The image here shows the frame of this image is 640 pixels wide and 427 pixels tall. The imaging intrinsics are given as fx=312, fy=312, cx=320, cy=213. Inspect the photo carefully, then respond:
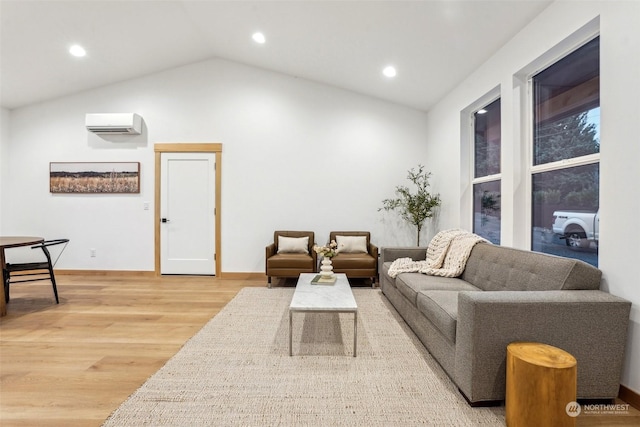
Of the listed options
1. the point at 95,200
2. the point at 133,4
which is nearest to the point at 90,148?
the point at 95,200

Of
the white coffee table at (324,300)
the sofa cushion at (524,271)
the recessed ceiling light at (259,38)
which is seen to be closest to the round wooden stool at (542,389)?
the sofa cushion at (524,271)

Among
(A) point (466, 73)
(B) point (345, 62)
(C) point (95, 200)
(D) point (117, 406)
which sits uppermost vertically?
(B) point (345, 62)

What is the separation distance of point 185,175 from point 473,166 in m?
4.25

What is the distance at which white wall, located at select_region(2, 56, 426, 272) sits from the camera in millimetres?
5008

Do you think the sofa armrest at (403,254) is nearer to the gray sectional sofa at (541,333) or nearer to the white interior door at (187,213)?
the gray sectional sofa at (541,333)

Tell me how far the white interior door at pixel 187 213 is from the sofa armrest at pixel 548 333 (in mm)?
4203

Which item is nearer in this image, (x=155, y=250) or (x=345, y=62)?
(x=345, y=62)

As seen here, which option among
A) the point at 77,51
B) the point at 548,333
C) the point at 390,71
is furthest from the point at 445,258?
the point at 77,51

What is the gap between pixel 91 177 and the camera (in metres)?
5.04

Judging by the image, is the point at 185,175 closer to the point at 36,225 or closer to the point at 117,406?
the point at 36,225

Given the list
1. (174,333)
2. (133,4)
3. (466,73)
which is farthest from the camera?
(466,73)

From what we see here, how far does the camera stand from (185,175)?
5.00m

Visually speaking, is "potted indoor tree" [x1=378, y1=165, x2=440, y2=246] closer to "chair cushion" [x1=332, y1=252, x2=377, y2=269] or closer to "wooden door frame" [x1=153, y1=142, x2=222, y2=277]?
"chair cushion" [x1=332, y1=252, x2=377, y2=269]

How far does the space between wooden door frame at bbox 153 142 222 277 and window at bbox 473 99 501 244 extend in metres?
3.73
